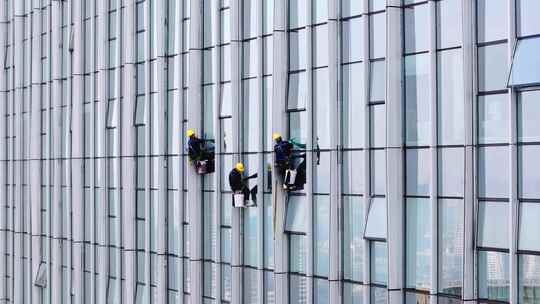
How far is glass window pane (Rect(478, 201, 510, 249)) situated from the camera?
24.0m

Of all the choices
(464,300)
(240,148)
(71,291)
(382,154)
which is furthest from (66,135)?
(464,300)

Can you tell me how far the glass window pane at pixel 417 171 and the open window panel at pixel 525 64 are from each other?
133 inches

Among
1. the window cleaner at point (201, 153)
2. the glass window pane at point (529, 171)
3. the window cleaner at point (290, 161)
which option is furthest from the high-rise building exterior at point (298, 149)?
the window cleaner at point (201, 153)

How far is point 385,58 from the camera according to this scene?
27.0 meters

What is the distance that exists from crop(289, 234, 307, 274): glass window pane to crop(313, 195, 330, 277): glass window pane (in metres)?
0.76

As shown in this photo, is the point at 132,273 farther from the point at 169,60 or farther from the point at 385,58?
the point at 385,58

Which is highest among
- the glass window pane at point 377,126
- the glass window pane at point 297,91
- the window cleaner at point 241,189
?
the glass window pane at point 297,91

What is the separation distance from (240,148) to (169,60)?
577cm

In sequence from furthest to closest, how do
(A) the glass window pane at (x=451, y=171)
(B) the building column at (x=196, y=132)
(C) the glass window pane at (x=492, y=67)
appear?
→ (B) the building column at (x=196, y=132) < (A) the glass window pane at (x=451, y=171) < (C) the glass window pane at (x=492, y=67)

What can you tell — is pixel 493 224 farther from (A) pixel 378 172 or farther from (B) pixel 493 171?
(A) pixel 378 172

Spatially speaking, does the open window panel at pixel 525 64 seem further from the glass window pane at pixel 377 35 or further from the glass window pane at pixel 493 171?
the glass window pane at pixel 377 35

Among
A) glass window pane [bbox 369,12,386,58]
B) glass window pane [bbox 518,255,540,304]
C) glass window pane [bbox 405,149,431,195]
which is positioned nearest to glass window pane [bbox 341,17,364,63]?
glass window pane [bbox 369,12,386,58]

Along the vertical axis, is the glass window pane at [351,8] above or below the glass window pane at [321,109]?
above

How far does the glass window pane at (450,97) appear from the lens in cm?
2505
